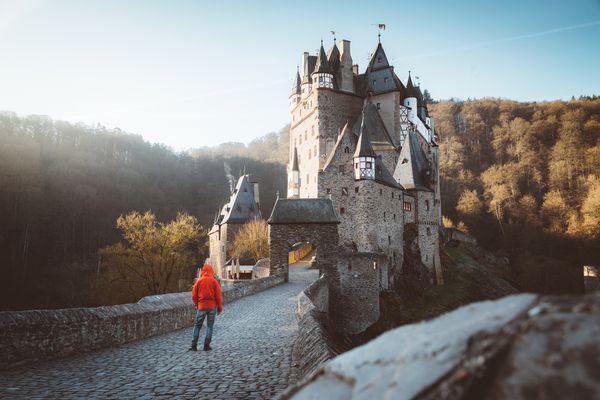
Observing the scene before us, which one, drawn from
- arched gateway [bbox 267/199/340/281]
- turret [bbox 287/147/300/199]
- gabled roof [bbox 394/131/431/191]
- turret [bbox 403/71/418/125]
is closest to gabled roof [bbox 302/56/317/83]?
turret [bbox 287/147/300/199]

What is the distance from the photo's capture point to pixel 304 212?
2383cm

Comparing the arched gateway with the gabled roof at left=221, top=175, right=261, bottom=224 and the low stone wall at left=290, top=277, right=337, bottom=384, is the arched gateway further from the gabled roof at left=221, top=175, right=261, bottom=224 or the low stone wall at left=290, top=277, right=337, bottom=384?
the gabled roof at left=221, top=175, right=261, bottom=224

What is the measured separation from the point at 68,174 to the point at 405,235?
5109cm

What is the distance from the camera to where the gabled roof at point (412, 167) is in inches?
1531

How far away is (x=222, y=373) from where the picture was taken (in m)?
5.84

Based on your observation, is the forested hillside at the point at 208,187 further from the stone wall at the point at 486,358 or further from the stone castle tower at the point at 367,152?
the stone wall at the point at 486,358

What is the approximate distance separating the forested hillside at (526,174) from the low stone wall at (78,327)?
55678 mm

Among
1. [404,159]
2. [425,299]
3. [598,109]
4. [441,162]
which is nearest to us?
[425,299]

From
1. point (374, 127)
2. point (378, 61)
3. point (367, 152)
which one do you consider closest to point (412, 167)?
point (374, 127)

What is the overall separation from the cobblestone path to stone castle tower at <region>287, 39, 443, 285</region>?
23357 mm

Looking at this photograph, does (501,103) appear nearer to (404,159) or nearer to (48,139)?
(404,159)

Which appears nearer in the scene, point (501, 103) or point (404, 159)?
point (404, 159)

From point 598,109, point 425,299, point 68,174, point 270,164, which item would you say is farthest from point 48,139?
point 598,109

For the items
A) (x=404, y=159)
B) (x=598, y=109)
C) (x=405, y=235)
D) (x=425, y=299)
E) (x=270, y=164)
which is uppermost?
(x=598, y=109)
